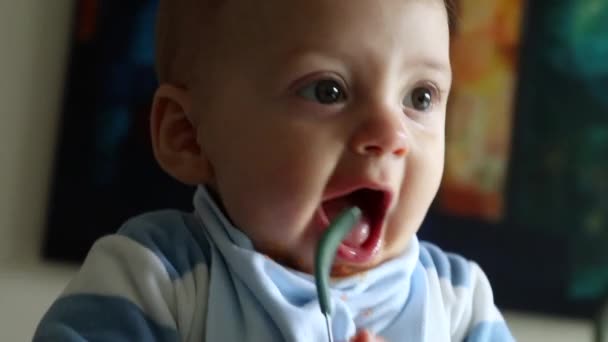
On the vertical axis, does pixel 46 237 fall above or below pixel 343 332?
below

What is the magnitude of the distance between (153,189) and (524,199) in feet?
2.03

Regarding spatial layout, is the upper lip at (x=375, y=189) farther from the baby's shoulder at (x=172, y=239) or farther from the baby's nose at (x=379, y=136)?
the baby's shoulder at (x=172, y=239)

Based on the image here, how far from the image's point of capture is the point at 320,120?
69 cm

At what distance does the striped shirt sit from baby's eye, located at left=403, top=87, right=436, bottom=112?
0.14m

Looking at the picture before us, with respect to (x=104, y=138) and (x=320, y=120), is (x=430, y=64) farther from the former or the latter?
(x=104, y=138)

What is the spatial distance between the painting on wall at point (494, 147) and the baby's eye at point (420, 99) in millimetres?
619

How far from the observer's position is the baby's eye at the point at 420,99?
28.8 inches

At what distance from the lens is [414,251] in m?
0.79

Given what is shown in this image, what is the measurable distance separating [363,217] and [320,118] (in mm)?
91

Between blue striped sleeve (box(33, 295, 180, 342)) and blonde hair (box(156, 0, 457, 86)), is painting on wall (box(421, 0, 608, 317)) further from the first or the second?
blue striped sleeve (box(33, 295, 180, 342))

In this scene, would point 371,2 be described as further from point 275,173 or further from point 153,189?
point 153,189

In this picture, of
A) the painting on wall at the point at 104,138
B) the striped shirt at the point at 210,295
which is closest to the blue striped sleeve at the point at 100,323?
the striped shirt at the point at 210,295

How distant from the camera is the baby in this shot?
2.23 feet

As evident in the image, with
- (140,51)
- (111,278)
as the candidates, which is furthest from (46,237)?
(111,278)
